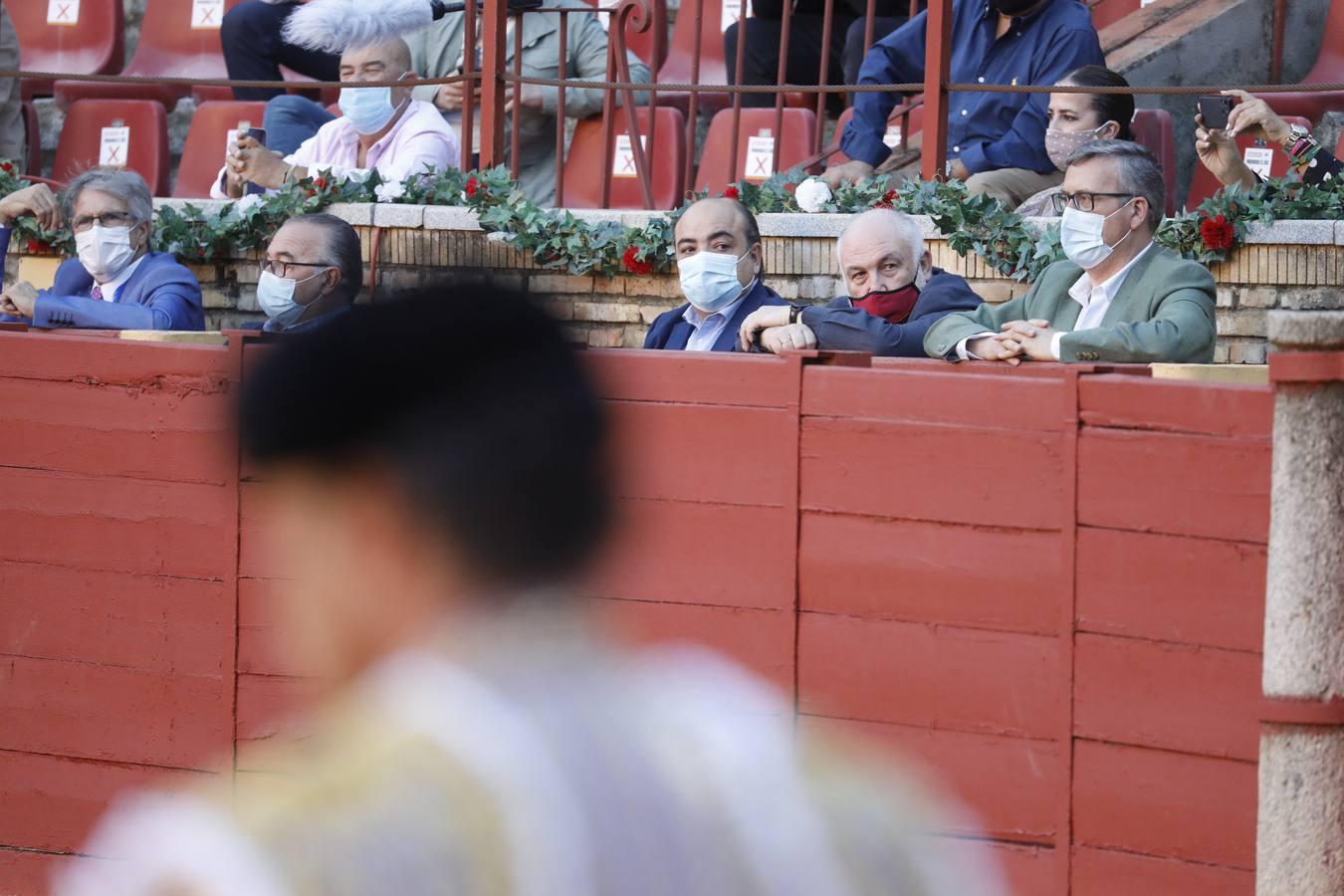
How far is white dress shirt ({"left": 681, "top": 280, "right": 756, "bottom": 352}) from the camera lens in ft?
18.5

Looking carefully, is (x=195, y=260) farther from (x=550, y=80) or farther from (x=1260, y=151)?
(x=1260, y=151)

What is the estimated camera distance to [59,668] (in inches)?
190

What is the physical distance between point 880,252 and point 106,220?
100 inches

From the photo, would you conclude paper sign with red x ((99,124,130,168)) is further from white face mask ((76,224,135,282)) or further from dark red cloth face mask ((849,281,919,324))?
dark red cloth face mask ((849,281,919,324))

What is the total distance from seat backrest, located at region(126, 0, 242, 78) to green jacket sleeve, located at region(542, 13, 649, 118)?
2691mm

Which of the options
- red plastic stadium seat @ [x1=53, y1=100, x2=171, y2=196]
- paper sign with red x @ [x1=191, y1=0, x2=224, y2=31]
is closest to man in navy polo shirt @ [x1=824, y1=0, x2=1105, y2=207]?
red plastic stadium seat @ [x1=53, y1=100, x2=171, y2=196]

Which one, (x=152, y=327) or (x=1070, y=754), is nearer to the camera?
(x=1070, y=754)

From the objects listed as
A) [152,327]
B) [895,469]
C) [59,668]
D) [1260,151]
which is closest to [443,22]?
[152,327]

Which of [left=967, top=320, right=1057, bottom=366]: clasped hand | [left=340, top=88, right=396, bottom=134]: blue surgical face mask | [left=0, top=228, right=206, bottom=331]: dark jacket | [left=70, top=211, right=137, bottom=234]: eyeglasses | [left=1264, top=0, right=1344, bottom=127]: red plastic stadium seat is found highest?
[left=1264, top=0, right=1344, bottom=127]: red plastic stadium seat

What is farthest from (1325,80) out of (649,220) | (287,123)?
(287,123)

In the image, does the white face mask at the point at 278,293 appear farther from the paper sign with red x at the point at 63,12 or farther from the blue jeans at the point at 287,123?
the paper sign with red x at the point at 63,12

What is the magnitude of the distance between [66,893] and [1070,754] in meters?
2.32

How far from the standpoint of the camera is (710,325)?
569 centimetres

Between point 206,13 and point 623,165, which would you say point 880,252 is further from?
point 206,13
